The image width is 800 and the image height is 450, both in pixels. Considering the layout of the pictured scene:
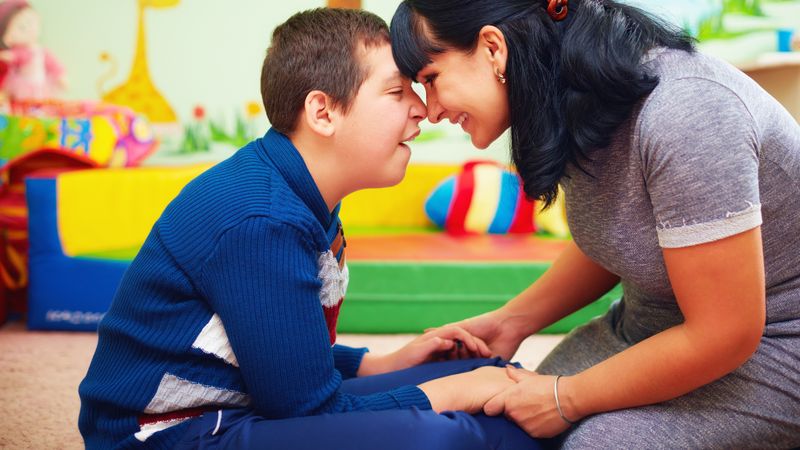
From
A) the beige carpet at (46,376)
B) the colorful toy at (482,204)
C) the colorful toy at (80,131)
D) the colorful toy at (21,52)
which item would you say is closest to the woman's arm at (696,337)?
the beige carpet at (46,376)

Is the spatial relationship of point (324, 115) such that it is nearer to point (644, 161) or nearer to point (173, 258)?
point (173, 258)

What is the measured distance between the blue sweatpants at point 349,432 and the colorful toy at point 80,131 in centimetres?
173

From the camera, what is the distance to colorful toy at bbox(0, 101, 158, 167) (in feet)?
7.71

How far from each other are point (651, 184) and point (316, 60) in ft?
1.67

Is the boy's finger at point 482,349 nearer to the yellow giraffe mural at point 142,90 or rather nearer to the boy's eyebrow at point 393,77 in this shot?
the boy's eyebrow at point 393,77

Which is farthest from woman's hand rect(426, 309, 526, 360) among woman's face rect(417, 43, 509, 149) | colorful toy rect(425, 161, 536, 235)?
colorful toy rect(425, 161, 536, 235)

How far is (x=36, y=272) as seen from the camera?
2.25 meters

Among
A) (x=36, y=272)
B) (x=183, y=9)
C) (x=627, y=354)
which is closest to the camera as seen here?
(x=627, y=354)

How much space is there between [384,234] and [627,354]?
174 centimetres

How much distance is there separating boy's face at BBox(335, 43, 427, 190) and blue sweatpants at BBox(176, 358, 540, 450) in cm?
37

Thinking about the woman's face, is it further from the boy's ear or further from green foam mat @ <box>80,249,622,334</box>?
green foam mat @ <box>80,249,622,334</box>

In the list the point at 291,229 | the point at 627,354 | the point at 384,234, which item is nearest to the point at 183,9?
the point at 384,234

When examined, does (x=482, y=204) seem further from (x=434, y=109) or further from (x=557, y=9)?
(x=557, y=9)

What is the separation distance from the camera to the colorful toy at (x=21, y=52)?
2.71 metres
